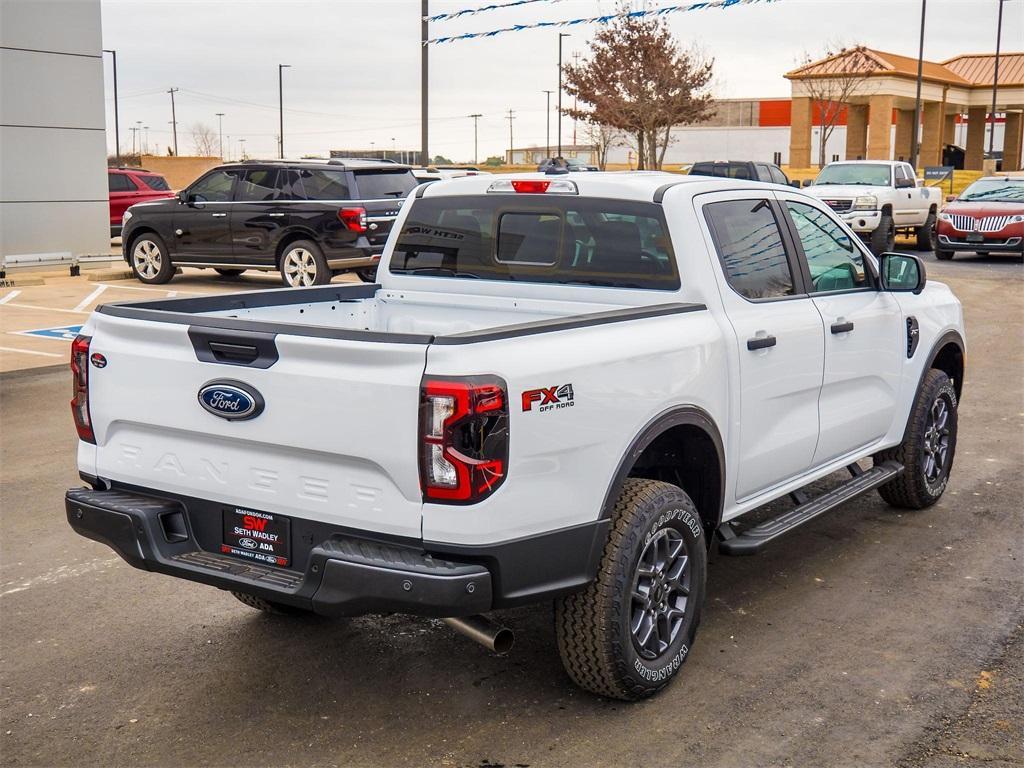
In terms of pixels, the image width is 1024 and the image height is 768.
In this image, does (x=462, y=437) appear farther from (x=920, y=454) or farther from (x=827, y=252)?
(x=920, y=454)

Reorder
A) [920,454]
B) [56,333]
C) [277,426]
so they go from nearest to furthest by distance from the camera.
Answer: [277,426]
[920,454]
[56,333]

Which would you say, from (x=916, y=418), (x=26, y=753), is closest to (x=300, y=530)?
(x=26, y=753)

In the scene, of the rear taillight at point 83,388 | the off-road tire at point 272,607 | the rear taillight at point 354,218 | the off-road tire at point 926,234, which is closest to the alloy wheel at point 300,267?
the rear taillight at point 354,218

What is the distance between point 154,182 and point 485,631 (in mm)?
26257

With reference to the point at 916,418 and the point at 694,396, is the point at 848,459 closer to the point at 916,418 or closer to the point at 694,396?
the point at 916,418

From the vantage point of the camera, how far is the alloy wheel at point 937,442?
671cm

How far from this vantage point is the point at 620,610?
13.3 feet

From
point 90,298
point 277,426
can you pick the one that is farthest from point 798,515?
point 90,298

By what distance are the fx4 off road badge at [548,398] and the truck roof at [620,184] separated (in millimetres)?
1403

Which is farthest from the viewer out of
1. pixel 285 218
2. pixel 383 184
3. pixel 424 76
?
pixel 424 76

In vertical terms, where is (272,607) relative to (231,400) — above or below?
below

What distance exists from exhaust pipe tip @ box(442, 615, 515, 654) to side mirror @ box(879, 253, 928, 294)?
308cm

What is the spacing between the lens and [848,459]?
19.5ft

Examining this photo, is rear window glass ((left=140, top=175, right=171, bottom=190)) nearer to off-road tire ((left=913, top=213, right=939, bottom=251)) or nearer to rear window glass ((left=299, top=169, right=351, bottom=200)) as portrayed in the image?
rear window glass ((left=299, top=169, right=351, bottom=200))
